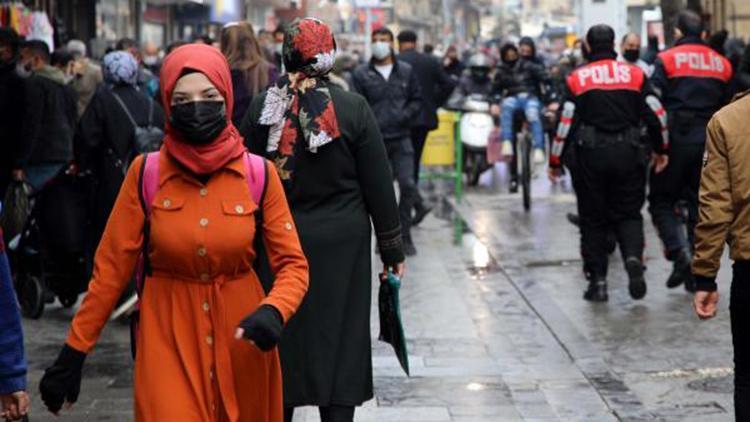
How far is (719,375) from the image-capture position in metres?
9.57

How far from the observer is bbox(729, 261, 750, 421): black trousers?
641 cm

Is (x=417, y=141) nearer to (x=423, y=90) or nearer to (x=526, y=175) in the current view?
(x=423, y=90)

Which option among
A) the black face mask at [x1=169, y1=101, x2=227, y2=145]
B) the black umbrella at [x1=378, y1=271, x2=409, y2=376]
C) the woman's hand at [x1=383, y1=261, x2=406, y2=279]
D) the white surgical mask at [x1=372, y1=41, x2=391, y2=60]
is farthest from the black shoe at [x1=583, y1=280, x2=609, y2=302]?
the black face mask at [x1=169, y1=101, x2=227, y2=145]

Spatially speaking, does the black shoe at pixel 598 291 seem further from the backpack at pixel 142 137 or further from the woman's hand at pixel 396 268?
the woman's hand at pixel 396 268

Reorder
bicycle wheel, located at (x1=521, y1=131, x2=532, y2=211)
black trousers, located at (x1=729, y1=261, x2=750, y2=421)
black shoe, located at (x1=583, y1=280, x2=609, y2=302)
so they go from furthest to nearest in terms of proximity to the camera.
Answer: bicycle wheel, located at (x1=521, y1=131, x2=532, y2=211) < black shoe, located at (x1=583, y1=280, x2=609, y2=302) < black trousers, located at (x1=729, y1=261, x2=750, y2=421)

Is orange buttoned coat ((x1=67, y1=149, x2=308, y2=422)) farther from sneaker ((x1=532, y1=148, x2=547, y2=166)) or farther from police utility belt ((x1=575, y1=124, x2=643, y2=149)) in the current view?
sneaker ((x1=532, y1=148, x2=547, y2=166))

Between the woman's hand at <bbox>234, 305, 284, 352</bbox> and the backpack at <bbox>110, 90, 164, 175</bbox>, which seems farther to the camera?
the backpack at <bbox>110, 90, 164, 175</bbox>

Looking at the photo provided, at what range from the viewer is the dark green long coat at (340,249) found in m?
6.79

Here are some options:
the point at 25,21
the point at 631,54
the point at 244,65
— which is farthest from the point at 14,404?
the point at 25,21

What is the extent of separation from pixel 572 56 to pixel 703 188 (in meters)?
18.6

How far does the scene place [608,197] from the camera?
12062 millimetres

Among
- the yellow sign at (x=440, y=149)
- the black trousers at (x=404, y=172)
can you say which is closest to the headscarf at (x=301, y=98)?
the black trousers at (x=404, y=172)

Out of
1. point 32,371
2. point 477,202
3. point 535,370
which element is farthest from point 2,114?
point 477,202

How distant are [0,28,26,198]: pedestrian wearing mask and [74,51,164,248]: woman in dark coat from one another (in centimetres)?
150
